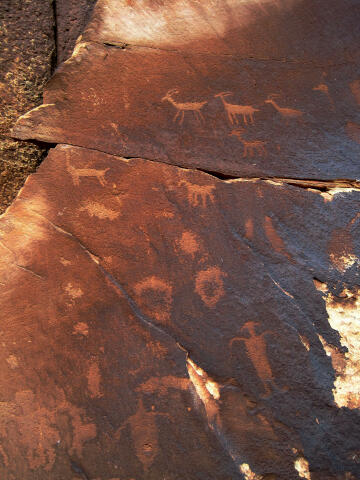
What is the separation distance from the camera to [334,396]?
1164mm

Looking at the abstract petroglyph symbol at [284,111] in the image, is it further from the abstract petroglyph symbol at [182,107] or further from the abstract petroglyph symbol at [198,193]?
the abstract petroglyph symbol at [198,193]

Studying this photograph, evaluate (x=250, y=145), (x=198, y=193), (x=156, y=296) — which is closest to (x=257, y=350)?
(x=156, y=296)

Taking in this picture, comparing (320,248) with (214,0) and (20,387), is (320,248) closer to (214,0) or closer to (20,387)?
(214,0)

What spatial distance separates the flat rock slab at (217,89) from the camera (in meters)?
1.26

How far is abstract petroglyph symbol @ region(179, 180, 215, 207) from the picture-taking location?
49.5 inches

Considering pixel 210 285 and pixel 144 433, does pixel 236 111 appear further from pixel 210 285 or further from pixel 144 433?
pixel 144 433

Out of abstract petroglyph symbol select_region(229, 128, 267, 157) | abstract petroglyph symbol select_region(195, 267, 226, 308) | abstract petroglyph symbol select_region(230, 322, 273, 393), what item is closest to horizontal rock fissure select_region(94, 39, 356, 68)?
abstract petroglyph symbol select_region(229, 128, 267, 157)

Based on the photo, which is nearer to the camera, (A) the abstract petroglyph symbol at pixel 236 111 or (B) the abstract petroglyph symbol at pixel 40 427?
(B) the abstract petroglyph symbol at pixel 40 427

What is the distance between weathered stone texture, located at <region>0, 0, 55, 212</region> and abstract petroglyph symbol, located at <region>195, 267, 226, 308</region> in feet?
3.09

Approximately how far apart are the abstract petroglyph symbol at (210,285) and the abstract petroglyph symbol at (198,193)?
0.83 ft

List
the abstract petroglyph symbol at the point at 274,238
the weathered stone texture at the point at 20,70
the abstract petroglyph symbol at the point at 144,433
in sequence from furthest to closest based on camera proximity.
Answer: the weathered stone texture at the point at 20,70 → the abstract petroglyph symbol at the point at 274,238 → the abstract petroglyph symbol at the point at 144,433

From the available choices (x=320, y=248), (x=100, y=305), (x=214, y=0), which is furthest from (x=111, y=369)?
(x=214, y=0)

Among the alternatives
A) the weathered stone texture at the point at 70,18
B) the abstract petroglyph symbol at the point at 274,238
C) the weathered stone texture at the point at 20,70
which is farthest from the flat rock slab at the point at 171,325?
the weathered stone texture at the point at 70,18

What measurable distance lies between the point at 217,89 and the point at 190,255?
65cm
